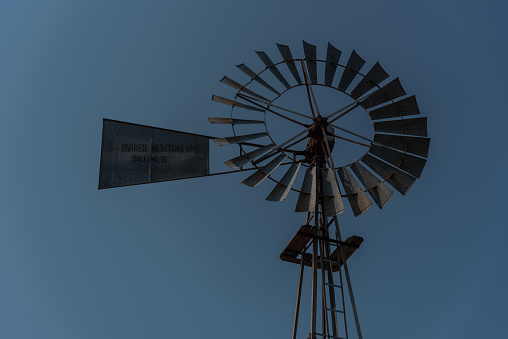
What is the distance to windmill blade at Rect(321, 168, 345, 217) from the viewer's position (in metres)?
8.57

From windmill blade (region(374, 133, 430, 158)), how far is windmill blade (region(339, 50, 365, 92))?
1.00 metres

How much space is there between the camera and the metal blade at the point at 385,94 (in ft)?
30.6

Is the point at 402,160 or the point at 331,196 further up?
the point at 402,160

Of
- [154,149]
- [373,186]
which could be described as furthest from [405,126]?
[154,149]

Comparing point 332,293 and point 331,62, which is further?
point 331,62

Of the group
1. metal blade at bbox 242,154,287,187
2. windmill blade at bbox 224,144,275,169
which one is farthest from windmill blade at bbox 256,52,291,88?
metal blade at bbox 242,154,287,187

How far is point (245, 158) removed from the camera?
8945mm

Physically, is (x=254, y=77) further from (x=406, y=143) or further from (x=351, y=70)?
(x=406, y=143)

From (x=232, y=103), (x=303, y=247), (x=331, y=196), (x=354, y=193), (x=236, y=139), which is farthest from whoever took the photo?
(x=232, y=103)

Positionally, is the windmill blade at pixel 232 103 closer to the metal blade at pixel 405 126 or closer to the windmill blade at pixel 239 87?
the windmill blade at pixel 239 87

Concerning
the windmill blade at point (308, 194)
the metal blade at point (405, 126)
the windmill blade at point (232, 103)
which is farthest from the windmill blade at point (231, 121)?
the metal blade at point (405, 126)

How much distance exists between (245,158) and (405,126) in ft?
8.82

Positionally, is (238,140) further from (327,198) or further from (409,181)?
(409,181)

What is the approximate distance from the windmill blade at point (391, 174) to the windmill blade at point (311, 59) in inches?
62.0
